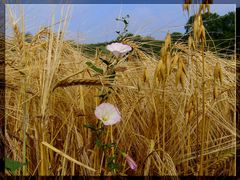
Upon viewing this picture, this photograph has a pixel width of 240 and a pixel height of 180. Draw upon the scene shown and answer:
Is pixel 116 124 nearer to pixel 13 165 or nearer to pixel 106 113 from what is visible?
pixel 106 113

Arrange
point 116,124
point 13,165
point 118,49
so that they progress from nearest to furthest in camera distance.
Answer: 1. point 13,165
2. point 118,49
3. point 116,124

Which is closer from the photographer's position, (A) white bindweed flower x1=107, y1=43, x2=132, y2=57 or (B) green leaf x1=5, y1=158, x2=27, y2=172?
(B) green leaf x1=5, y1=158, x2=27, y2=172

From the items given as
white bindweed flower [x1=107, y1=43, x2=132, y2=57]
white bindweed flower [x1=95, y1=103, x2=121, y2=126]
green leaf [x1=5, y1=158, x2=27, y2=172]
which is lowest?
green leaf [x1=5, y1=158, x2=27, y2=172]

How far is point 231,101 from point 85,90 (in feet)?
1.52

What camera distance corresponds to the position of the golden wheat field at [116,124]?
0.86 metres

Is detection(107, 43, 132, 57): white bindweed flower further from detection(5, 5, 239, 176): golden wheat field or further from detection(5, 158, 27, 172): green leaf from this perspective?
detection(5, 158, 27, 172): green leaf

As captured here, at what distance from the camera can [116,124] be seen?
1.14 meters

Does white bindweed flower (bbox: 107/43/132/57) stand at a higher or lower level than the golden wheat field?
higher

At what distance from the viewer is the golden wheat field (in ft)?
2.82

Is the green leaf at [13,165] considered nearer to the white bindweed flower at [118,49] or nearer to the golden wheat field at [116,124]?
the golden wheat field at [116,124]

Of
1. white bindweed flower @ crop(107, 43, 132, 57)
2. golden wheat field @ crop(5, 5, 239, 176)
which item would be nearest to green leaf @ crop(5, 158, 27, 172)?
golden wheat field @ crop(5, 5, 239, 176)

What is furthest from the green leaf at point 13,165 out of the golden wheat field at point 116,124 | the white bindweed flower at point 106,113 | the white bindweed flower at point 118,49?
the white bindweed flower at point 118,49

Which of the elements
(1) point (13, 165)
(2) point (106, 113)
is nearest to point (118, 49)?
(2) point (106, 113)

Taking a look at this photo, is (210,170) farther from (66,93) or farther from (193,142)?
(66,93)
